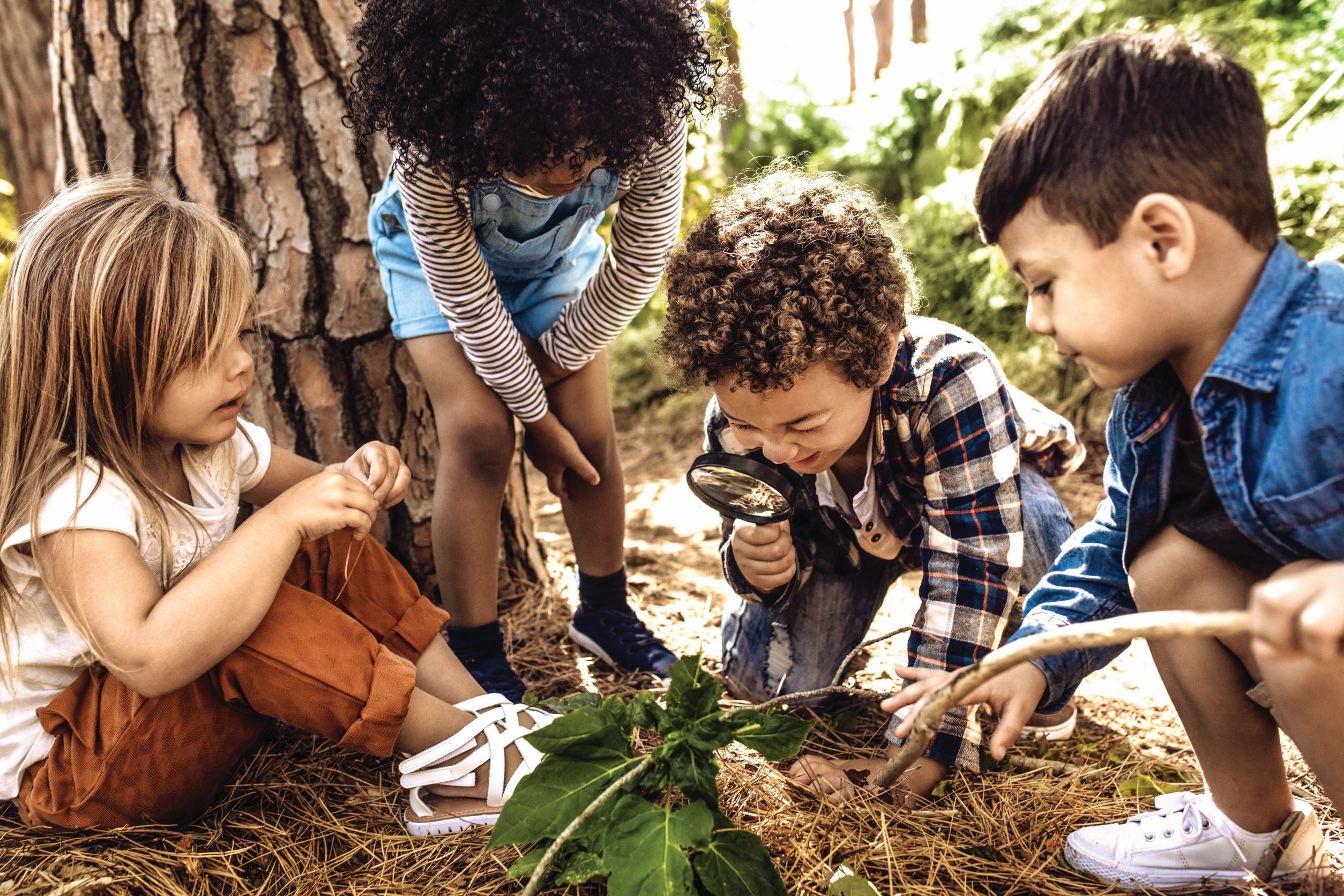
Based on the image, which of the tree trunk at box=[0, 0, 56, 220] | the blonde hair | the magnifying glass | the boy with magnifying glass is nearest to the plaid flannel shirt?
the boy with magnifying glass

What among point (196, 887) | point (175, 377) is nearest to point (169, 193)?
point (175, 377)

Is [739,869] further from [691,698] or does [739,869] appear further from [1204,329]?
[1204,329]

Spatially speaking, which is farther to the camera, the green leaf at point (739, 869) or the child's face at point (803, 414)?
the child's face at point (803, 414)

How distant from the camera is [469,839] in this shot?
Answer: 1639 mm

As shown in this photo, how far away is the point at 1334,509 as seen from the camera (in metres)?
1.12

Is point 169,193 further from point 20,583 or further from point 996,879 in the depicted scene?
point 996,879

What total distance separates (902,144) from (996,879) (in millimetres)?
5270

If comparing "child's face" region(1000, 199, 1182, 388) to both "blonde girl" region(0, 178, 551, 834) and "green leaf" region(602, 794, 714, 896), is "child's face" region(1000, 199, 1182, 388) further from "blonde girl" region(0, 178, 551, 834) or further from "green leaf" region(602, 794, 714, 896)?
"blonde girl" region(0, 178, 551, 834)

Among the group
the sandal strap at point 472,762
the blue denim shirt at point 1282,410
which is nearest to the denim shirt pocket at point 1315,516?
the blue denim shirt at point 1282,410

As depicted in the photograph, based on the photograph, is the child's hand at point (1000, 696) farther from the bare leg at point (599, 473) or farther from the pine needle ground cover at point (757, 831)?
the bare leg at point (599, 473)

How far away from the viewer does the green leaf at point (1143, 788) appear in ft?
5.62

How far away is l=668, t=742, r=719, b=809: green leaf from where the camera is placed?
1338 mm

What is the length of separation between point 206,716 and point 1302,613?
5.41 ft

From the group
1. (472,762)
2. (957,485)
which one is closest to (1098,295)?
(957,485)
